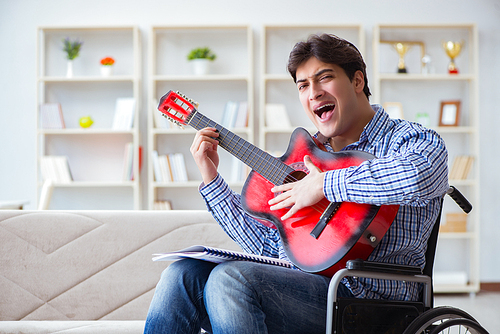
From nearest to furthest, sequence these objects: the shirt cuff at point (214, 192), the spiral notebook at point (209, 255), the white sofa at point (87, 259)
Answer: the spiral notebook at point (209, 255) → the shirt cuff at point (214, 192) → the white sofa at point (87, 259)

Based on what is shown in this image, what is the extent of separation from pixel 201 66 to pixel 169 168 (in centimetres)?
85

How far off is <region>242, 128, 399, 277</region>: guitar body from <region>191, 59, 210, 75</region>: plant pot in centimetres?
243

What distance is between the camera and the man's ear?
4.27 ft

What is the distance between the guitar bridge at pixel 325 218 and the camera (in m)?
1.07

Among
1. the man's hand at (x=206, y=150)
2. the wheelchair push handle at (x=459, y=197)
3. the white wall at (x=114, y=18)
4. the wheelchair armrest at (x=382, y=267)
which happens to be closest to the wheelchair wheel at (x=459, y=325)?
the wheelchair armrest at (x=382, y=267)

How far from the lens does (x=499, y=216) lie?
3.61m

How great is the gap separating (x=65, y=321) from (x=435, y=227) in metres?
1.20

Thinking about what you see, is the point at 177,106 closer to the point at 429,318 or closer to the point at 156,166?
the point at 429,318

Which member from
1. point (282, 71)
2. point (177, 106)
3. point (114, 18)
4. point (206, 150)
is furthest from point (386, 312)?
point (114, 18)

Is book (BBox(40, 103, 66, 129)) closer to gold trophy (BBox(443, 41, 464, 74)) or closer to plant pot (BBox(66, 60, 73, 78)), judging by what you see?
plant pot (BBox(66, 60, 73, 78))

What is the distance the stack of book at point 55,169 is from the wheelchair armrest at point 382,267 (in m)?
3.08

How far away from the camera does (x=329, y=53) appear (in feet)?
4.08

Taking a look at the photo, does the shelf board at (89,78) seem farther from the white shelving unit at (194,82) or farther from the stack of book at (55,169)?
the stack of book at (55,169)

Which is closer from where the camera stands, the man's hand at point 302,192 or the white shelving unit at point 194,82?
the man's hand at point 302,192
